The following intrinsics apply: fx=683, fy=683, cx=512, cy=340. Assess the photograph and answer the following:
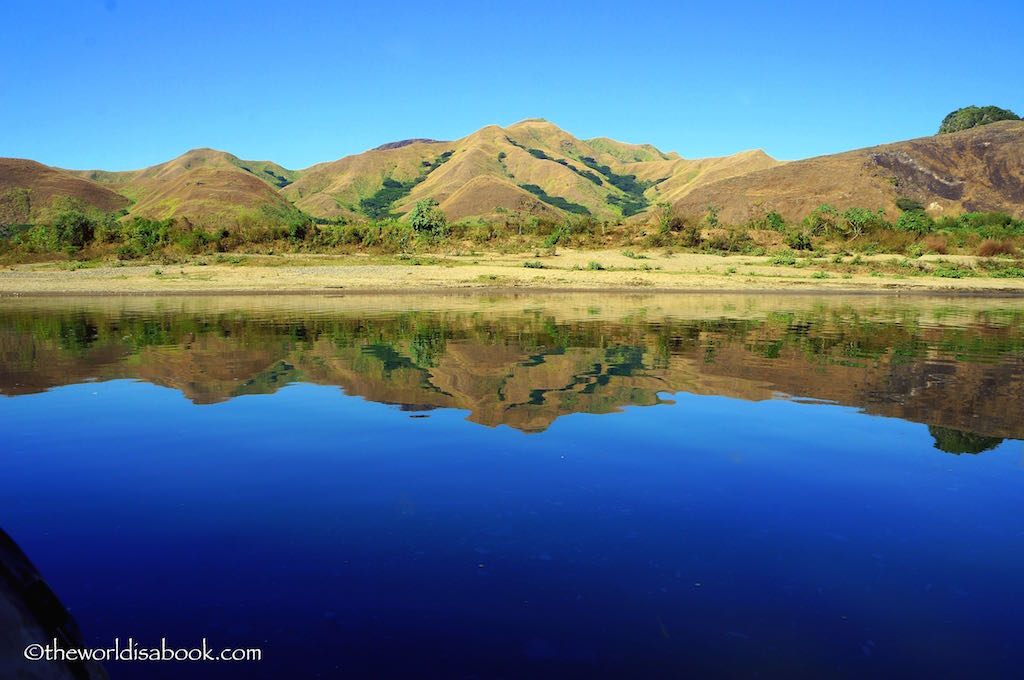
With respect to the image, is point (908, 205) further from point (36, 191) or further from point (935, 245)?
point (36, 191)

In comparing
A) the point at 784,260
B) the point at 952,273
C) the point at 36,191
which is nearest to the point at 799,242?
the point at 784,260

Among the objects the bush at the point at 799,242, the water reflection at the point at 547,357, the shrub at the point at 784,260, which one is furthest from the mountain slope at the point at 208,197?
the water reflection at the point at 547,357

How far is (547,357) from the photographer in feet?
51.3

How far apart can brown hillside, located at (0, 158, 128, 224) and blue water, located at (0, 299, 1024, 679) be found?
172 m

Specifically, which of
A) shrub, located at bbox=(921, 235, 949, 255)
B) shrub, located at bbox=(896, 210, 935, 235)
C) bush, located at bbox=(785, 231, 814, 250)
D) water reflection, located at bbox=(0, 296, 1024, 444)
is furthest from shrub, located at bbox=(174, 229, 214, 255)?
shrub, located at bbox=(896, 210, 935, 235)

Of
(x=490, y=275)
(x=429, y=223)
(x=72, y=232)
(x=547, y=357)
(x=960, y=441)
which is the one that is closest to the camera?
(x=960, y=441)

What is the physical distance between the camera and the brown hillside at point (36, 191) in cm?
15138

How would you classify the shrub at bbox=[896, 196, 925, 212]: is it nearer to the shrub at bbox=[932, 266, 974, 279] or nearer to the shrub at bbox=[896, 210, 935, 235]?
the shrub at bbox=[896, 210, 935, 235]

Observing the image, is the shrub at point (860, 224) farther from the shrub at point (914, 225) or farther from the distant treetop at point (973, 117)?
the distant treetop at point (973, 117)

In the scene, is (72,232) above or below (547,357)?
above

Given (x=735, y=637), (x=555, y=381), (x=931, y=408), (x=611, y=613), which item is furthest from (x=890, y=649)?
(x=555, y=381)

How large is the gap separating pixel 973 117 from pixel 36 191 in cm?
21485

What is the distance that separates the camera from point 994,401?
1136 centimetres

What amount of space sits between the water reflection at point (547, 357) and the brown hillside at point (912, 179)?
291ft
